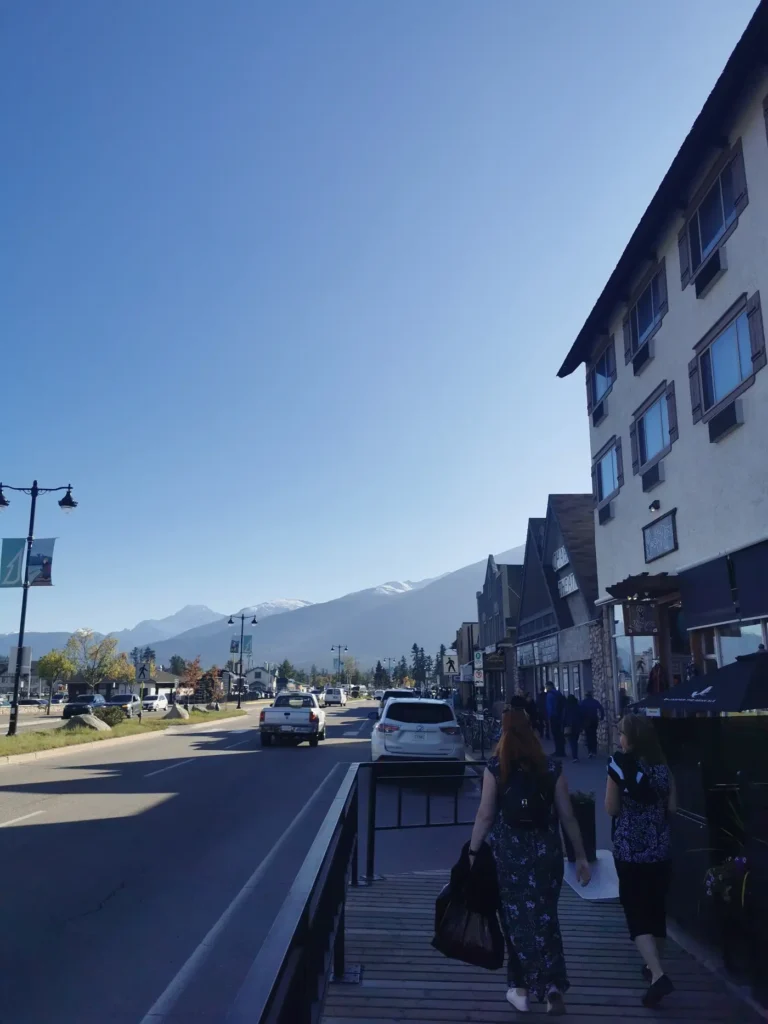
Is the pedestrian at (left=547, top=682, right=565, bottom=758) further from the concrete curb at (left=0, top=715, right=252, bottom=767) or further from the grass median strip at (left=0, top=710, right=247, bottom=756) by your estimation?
the grass median strip at (left=0, top=710, right=247, bottom=756)

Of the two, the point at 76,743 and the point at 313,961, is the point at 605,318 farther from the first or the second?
the point at 313,961

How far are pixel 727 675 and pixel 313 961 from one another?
3.68 m

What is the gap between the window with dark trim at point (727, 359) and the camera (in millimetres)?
13602

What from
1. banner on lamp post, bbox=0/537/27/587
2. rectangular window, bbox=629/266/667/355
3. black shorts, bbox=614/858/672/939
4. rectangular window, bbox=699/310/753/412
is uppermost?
rectangular window, bbox=629/266/667/355

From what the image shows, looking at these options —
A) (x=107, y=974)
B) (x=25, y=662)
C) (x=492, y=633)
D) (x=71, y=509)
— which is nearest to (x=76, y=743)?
(x=25, y=662)

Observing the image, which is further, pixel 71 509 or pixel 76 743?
pixel 71 509

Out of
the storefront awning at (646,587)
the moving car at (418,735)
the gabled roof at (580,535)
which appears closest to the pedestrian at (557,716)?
the gabled roof at (580,535)

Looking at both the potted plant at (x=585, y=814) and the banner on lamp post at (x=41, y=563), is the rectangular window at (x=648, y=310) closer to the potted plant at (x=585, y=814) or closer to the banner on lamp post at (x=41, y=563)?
the potted plant at (x=585, y=814)

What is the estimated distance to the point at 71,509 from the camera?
1081 inches

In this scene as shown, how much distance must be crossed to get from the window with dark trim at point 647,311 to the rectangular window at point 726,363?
267cm

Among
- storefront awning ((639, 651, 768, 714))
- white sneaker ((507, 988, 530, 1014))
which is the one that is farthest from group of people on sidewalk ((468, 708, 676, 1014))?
storefront awning ((639, 651, 768, 714))

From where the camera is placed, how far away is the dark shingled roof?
43.1 ft

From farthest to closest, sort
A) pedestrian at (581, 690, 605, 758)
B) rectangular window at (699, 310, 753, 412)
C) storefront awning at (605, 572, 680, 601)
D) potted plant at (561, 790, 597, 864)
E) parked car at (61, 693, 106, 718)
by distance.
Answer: parked car at (61, 693, 106, 718) < pedestrian at (581, 690, 605, 758) < storefront awning at (605, 572, 680, 601) < rectangular window at (699, 310, 753, 412) < potted plant at (561, 790, 597, 864)

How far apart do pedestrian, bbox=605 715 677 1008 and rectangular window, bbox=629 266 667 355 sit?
575 inches
